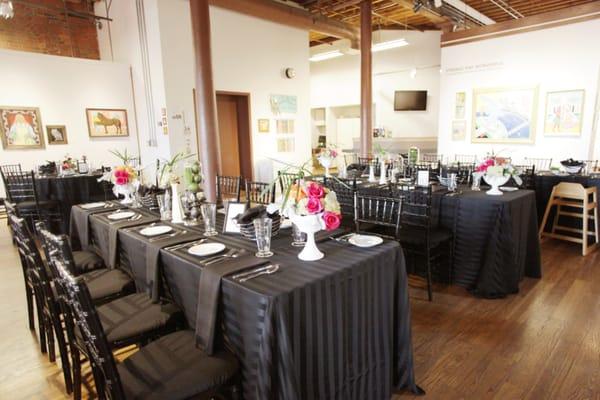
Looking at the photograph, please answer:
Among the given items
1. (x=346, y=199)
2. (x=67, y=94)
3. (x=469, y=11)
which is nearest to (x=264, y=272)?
(x=346, y=199)

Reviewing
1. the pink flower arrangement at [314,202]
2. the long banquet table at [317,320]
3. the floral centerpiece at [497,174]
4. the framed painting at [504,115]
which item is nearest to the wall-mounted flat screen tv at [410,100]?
the framed painting at [504,115]

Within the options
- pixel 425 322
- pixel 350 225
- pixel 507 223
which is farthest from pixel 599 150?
pixel 425 322

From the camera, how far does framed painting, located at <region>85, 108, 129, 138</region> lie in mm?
6895

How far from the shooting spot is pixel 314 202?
167 cm

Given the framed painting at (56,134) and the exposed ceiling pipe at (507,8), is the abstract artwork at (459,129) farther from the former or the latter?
the framed painting at (56,134)

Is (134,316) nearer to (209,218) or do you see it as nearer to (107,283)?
(107,283)

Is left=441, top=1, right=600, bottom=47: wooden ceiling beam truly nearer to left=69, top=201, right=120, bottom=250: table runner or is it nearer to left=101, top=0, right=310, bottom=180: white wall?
left=101, top=0, right=310, bottom=180: white wall

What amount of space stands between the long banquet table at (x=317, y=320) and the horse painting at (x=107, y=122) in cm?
588

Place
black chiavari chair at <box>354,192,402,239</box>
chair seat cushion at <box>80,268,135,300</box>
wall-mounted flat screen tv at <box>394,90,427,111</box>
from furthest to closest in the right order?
wall-mounted flat screen tv at <box>394,90,427,111</box>
black chiavari chair at <box>354,192,402,239</box>
chair seat cushion at <box>80,268,135,300</box>

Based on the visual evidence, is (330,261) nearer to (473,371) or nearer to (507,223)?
(473,371)

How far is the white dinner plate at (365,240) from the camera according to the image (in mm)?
1924

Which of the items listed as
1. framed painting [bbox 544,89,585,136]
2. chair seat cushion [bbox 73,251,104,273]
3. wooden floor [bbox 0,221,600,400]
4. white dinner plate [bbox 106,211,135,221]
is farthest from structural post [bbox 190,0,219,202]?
framed painting [bbox 544,89,585,136]

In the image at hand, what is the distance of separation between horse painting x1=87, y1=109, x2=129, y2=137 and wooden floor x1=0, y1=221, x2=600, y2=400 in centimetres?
426

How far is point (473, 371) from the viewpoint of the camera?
2150mm
